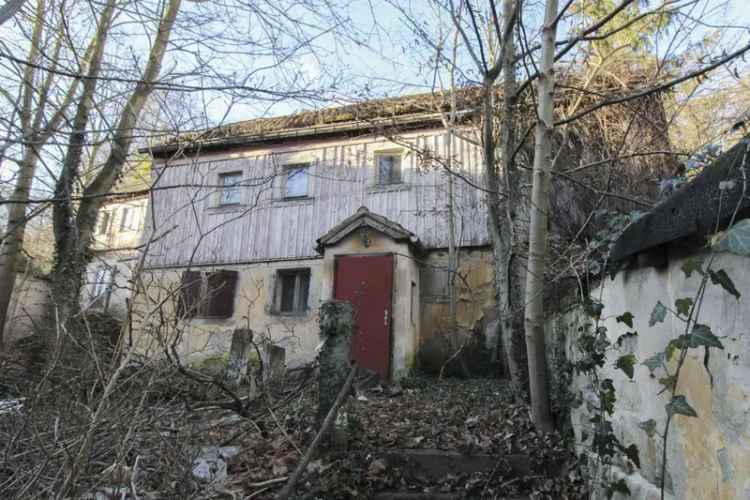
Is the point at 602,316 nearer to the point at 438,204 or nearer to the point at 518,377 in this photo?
the point at 518,377

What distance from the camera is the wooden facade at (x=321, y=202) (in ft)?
32.3

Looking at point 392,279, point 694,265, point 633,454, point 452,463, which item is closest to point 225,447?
point 452,463

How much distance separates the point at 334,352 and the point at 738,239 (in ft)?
10.6

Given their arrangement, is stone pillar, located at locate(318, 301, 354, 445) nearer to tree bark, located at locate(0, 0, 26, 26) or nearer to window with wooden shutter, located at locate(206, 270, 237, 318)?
→ tree bark, located at locate(0, 0, 26, 26)

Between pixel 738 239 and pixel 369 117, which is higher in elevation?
pixel 369 117

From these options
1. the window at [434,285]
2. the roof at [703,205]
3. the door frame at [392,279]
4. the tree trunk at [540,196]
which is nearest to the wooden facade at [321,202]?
the window at [434,285]

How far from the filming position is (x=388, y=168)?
35.1 feet

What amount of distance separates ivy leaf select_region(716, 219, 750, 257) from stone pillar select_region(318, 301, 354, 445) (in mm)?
3122

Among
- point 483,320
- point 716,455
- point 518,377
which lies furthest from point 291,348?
point 716,455

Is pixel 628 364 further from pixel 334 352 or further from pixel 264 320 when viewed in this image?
pixel 264 320

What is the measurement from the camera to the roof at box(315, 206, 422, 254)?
29.1ft

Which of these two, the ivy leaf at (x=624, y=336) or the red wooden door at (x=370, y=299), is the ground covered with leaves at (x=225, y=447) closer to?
the ivy leaf at (x=624, y=336)

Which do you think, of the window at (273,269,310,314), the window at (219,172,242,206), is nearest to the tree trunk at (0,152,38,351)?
the window at (219,172,242,206)

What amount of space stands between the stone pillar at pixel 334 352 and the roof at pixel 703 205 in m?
2.60
